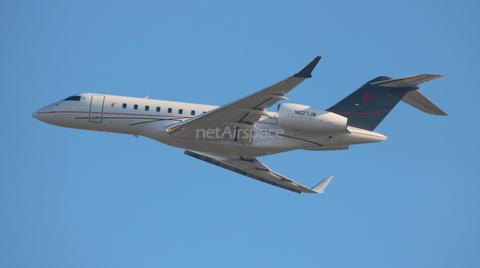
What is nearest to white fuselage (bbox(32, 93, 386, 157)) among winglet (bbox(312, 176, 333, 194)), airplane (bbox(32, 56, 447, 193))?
airplane (bbox(32, 56, 447, 193))

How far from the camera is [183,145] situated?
34062 millimetres

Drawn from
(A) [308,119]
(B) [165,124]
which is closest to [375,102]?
(A) [308,119]

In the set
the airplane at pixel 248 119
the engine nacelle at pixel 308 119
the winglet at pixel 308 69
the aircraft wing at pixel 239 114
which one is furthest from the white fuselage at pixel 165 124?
the winglet at pixel 308 69

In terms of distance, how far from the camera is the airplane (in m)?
32.3

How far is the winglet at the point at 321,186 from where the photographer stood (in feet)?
126

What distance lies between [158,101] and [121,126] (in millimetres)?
2079

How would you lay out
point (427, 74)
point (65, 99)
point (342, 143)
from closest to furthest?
point (427, 74), point (342, 143), point (65, 99)

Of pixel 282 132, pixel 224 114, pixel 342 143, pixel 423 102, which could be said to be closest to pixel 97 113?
pixel 224 114

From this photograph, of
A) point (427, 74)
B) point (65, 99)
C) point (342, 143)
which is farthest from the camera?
point (65, 99)

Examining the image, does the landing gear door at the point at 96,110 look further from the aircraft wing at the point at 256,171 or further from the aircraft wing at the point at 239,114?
the aircraft wing at the point at 256,171

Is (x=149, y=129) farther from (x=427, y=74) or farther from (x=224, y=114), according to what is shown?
(x=427, y=74)

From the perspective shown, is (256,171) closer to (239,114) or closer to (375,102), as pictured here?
(239,114)

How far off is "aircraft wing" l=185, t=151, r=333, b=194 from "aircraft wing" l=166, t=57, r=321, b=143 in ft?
12.2

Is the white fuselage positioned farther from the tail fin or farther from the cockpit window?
the tail fin
